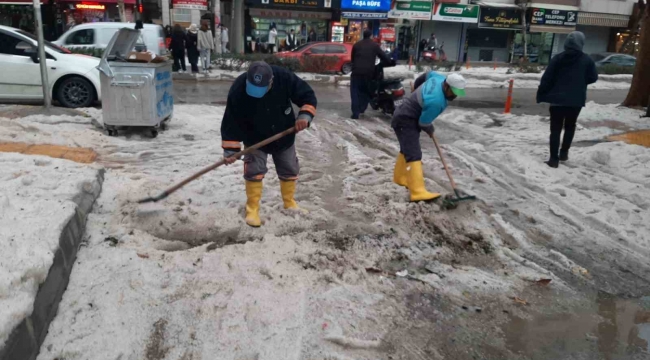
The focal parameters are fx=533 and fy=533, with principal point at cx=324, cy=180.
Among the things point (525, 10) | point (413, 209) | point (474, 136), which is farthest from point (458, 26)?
point (413, 209)

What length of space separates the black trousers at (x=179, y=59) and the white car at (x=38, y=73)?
8683 mm

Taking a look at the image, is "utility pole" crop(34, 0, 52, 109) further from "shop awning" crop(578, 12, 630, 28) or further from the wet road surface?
"shop awning" crop(578, 12, 630, 28)

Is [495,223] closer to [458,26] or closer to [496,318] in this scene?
[496,318]

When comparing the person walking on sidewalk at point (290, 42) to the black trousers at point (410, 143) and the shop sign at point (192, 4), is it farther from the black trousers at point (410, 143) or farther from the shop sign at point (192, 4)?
the black trousers at point (410, 143)

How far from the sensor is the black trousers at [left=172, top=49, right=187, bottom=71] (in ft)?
59.1

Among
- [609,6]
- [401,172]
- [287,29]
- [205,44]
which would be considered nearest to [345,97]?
[205,44]

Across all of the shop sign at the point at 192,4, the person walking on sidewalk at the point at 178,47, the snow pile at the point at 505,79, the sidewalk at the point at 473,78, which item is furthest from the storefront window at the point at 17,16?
the snow pile at the point at 505,79

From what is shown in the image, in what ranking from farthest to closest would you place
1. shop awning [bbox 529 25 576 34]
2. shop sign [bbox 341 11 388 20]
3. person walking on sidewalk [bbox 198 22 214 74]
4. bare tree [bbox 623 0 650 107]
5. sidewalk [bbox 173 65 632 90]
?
shop awning [bbox 529 25 576 34] → shop sign [bbox 341 11 388 20] → sidewalk [bbox 173 65 632 90] → person walking on sidewalk [bbox 198 22 214 74] → bare tree [bbox 623 0 650 107]

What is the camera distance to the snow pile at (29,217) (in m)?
2.72

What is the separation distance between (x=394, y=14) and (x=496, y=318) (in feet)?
101

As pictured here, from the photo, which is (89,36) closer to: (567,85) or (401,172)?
(401,172)

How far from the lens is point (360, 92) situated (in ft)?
33.6

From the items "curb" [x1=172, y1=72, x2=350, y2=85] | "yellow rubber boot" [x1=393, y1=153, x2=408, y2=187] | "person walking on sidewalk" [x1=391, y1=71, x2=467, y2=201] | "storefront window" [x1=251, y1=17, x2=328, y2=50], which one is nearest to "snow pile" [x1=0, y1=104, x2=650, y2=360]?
"yellow rubber boot" [x1=393, y1=153, x2=408, y2=187]

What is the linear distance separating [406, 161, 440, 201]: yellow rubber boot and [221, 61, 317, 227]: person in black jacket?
4.18ft
